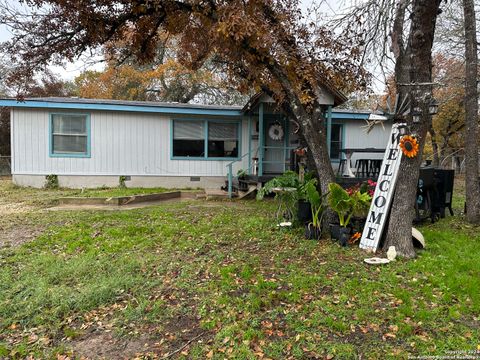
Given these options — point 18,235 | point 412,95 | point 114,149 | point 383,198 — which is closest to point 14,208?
point 18,235

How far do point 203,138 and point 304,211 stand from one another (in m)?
6.48

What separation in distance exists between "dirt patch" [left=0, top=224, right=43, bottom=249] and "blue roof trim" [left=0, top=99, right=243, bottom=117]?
527 centimetres

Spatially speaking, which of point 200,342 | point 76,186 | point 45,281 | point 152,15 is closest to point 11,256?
point 45,281

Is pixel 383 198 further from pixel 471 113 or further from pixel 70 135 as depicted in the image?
pixel 70 135

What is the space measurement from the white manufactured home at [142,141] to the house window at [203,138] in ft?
0.11

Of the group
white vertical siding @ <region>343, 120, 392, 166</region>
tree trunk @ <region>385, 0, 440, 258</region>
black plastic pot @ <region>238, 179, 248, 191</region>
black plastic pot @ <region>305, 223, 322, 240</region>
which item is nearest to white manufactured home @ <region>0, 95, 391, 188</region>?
white vertical siding @ <region>343, 120, 392, 166</region>

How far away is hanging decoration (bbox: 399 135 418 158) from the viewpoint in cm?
390

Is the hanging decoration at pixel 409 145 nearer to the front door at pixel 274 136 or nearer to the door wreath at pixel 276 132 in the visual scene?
the front door at pixel 274 136

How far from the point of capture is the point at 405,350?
2268 millimetres

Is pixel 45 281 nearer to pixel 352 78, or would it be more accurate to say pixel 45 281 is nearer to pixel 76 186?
pixel 352 78

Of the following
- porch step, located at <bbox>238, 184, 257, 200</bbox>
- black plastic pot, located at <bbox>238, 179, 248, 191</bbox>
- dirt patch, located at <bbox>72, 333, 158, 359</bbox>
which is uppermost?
black plastic pot, located at <bbox>238, 179, 248, 191</bbox>

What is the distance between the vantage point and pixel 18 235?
5.19 metres

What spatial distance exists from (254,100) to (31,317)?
7641 mm

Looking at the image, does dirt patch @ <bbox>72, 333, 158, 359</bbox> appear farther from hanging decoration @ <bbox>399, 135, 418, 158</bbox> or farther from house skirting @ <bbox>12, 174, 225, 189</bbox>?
house skirting @ <bbox>12, 174, 225, 189</bbox>
